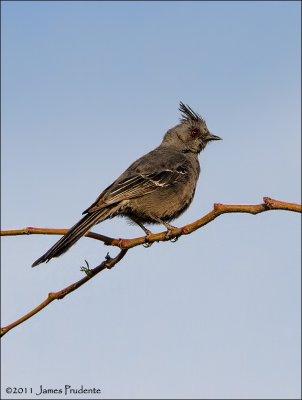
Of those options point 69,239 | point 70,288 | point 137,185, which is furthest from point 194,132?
point 70,288

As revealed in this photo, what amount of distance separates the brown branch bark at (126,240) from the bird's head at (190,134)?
4255 millimetres

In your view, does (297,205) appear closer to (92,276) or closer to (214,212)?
(214,212)

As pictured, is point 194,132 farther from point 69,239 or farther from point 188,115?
point 69,239

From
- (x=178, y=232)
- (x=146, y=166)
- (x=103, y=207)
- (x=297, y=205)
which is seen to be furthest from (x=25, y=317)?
(x=146, y=166)

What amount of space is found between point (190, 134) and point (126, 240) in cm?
474

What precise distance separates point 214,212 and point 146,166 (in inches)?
158

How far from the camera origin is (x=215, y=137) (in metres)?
9.90

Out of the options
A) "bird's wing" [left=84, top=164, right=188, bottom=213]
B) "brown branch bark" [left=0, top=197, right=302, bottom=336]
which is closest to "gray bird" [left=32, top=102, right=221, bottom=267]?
"bird's wing" [left=84, top=164, right=188, bottom=213]

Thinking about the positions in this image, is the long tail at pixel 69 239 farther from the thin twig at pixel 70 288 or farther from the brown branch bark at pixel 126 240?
the thin twig at pixel 70 288

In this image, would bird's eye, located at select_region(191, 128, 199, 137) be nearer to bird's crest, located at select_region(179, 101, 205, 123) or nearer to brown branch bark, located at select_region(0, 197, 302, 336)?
bird's crest, located at select_region(179, 101, 205, 123)

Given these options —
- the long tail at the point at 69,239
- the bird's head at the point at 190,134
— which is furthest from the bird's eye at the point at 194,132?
the long tail at the point at 69,239

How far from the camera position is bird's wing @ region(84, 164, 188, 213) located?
7168mm

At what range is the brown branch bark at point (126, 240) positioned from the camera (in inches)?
160

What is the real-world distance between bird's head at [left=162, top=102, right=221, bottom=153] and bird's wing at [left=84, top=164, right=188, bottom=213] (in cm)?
124
